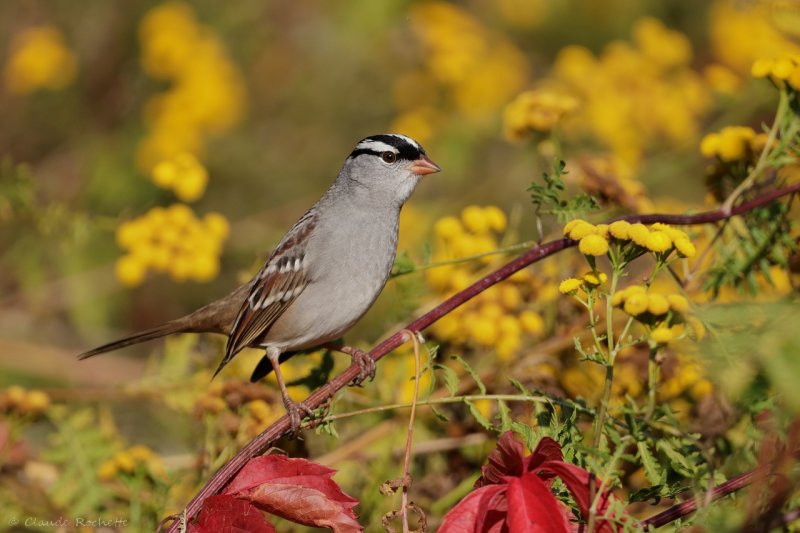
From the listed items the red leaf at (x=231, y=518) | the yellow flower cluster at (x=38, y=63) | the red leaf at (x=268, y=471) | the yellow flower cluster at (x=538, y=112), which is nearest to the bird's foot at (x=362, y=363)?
the red leaf at (x=268, y=471)

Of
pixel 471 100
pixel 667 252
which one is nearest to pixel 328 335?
pixel 667 252

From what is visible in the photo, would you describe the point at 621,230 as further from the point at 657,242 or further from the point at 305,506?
the point at 305,506

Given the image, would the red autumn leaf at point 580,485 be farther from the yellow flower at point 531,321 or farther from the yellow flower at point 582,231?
the yellow flower at point 531,321

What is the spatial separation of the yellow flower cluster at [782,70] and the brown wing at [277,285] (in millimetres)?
1580

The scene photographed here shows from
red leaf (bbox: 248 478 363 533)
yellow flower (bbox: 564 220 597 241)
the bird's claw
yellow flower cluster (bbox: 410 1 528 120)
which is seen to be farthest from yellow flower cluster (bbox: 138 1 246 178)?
yellow flower (bbox: 564 220 597 241)

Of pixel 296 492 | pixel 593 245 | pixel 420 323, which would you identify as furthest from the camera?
pixel 420 323

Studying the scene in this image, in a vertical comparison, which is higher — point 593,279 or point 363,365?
point 593,279

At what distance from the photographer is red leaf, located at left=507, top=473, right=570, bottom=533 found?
1598mm

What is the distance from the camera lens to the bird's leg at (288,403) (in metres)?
2.08

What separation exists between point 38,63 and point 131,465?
3.42m

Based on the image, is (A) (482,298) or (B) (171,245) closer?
(A) (482,298)

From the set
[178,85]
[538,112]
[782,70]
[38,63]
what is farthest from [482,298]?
[38,63]

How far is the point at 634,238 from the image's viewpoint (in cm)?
171

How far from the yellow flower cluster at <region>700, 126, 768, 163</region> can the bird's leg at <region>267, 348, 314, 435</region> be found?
49.8 inches
